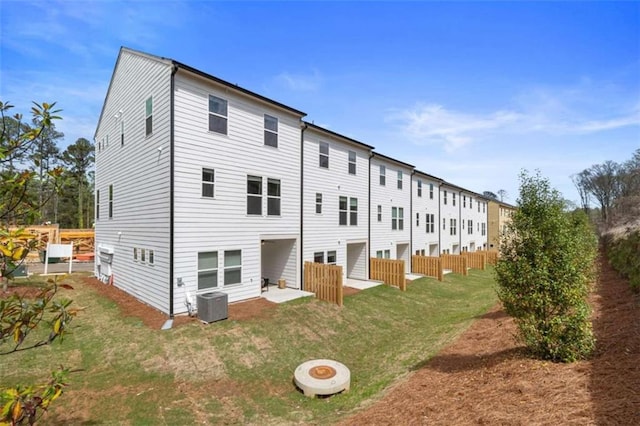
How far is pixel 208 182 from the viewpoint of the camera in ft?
40.7

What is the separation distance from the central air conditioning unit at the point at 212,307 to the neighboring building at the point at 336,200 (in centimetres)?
586

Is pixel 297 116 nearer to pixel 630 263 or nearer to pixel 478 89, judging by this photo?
pixel 478 89

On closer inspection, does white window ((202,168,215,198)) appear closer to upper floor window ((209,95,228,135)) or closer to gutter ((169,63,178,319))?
gutter ((169,63,178,319))

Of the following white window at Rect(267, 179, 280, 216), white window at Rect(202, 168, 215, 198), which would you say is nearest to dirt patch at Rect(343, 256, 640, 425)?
white window at Rect(267, 179, 280, 216)

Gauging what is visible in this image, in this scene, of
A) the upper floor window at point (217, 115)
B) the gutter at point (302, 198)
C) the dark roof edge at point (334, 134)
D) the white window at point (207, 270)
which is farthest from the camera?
the dark roof edge at point (334, 134)

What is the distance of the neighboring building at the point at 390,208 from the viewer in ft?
72.1

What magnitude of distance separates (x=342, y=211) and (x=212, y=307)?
1020cm

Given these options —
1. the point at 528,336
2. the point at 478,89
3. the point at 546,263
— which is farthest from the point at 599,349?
the point at 478,89

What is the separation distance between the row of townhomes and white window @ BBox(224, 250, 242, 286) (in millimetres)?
41

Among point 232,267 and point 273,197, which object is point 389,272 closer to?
point 273,197

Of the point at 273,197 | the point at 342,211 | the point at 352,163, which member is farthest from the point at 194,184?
the point at 352,163

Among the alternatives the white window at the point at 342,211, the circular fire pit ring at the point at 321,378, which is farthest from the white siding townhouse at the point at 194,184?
the circular fire pit ring at the point at 321,378

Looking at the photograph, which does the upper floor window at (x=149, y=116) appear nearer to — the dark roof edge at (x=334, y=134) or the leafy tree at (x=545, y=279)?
the dark roof edge at (x=334, y=134)

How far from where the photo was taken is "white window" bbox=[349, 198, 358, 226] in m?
19.8
